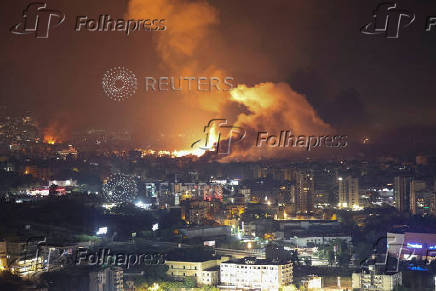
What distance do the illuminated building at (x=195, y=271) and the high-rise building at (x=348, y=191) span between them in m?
8.21

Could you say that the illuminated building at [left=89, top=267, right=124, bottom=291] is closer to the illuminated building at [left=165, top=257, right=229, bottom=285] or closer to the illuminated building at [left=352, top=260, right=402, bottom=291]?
the illuminated building at [left=165, top=257, right=229, bottom=285]

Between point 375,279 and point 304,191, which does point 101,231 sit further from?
point 304,191

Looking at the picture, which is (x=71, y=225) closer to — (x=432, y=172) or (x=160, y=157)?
(x=160, y=157)

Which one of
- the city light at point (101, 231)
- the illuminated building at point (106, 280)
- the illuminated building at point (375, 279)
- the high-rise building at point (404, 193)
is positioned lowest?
the illuminated building at point (106, 280)

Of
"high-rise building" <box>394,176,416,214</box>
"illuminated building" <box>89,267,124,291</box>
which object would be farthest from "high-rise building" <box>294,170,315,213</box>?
"illuminated building" <box>89,267,124,291</box>

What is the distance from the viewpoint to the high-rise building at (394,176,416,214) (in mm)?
15373

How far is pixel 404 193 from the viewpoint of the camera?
51.8 feet

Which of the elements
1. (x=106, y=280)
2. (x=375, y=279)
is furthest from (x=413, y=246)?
(x=106, y=280)

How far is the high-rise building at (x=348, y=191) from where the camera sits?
1688 centimetres

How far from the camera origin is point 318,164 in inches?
717

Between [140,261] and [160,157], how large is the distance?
28.5ft

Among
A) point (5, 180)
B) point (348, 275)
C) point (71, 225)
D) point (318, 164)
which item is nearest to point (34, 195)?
point (5, 180)

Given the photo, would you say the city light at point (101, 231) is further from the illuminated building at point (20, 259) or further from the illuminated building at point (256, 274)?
the illuminated building at point (256, 274)

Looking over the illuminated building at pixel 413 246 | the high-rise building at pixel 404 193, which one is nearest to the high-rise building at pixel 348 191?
the high-rise building at pixel 404 193
